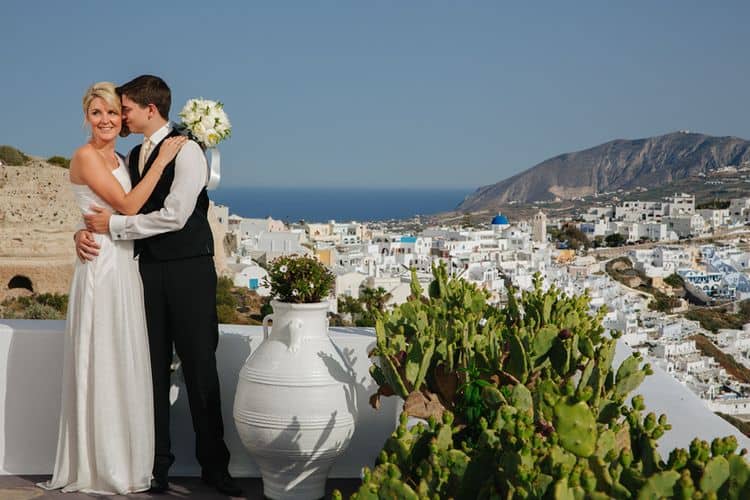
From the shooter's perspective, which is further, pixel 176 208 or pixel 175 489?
pixel 175 489

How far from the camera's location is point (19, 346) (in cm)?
318

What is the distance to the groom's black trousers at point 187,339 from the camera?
2822mm

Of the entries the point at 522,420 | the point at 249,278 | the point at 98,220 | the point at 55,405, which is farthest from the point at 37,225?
the point at 522,420

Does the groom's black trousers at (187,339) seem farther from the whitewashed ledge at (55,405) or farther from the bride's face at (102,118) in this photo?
the bride's face at (102,118)

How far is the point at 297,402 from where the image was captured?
2672 mm

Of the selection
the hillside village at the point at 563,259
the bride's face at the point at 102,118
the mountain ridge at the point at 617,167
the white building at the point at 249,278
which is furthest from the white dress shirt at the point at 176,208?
the mountain ridge at the point at 617,167

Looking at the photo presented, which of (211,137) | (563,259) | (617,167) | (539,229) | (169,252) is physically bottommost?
(563,259)

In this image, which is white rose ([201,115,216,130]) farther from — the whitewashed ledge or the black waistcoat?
the whitewashed ledge

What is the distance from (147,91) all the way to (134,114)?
0.08 m

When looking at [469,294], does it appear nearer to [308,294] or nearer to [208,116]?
[308,294]

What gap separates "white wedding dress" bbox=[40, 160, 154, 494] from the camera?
281 cm

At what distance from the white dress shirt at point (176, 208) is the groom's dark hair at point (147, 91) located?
0.18m

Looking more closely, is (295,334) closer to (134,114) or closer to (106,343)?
(106,343)

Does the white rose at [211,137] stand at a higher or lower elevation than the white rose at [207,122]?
lower
